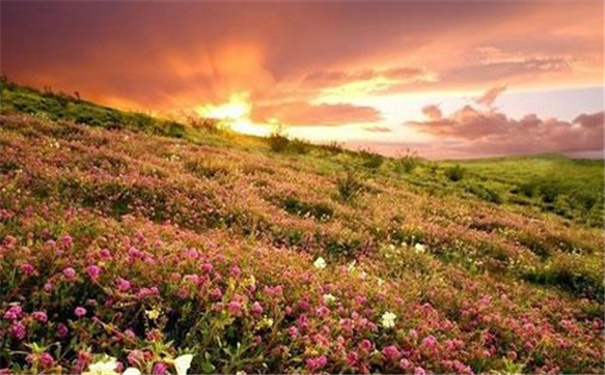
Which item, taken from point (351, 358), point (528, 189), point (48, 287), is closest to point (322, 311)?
point (351, 358)

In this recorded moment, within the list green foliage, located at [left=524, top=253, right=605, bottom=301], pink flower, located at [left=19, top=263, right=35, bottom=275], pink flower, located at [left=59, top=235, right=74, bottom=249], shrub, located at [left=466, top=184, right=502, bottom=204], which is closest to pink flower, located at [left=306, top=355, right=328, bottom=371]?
pink flower, located at [left=19, top=263, right=35, bottom=275]

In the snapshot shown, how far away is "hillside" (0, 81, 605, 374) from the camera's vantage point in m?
5.79

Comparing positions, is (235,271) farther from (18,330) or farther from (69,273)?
(18,330)

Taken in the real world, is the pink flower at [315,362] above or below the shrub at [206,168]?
below

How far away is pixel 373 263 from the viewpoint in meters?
10.8

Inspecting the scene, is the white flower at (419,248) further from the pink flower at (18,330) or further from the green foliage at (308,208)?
the pink flower at (18,330)

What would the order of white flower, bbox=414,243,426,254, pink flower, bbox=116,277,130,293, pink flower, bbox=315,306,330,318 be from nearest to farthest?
pink flower, bbox=116,277,130,293 → pink flower, bbox=315,306,330,318 → white flower, bbox=414,243,426,254

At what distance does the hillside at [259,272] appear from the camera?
579cm

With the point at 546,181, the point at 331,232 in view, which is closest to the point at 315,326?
the point at 331,232

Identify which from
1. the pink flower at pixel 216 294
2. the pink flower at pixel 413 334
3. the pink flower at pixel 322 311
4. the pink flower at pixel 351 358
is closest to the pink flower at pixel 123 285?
the pink flower at pixel 216 294

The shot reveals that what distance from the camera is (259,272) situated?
747 cm

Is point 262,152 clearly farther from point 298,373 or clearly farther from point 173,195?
point 298,373

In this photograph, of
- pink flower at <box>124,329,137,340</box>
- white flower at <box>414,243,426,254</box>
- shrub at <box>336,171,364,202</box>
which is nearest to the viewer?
pink flower at <box>124,329,137,340</box>

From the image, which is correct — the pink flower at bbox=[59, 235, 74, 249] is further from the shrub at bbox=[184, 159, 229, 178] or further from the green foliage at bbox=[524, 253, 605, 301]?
the shrub at bbox=[184, 159, 229, 178]
